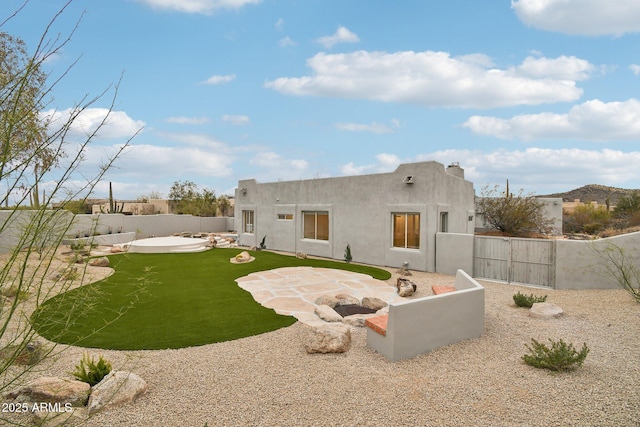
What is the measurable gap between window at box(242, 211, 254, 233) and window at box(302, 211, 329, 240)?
206 inches

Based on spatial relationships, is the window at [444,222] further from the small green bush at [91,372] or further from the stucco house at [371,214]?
the small green bush at [91,372]

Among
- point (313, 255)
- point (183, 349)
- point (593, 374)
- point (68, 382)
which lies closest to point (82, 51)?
point (68, 382)

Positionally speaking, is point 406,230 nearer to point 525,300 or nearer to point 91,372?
point 525,300

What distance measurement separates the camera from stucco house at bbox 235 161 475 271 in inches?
561

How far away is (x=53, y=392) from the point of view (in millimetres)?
4367

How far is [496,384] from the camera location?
4.93m

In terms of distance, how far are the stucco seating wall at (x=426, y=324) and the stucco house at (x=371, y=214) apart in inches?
291

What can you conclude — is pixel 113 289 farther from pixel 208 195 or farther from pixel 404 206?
pixel 208 195

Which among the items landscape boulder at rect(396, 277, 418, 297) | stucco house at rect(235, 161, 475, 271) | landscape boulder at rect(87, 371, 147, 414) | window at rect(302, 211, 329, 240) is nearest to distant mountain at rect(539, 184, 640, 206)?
stucco house at rect(235, 161, 475, 271)

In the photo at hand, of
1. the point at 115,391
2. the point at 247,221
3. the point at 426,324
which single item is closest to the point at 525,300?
the point at 426,324

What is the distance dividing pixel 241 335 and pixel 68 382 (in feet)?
9.81

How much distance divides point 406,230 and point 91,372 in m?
12.5

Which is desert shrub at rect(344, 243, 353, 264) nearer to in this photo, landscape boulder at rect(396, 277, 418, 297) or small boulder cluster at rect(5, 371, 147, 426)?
landscape boulder at rect(396, 277, 418, 297)

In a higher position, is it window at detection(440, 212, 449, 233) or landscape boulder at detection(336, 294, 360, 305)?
window at detection(440, 212, 449, 233)
